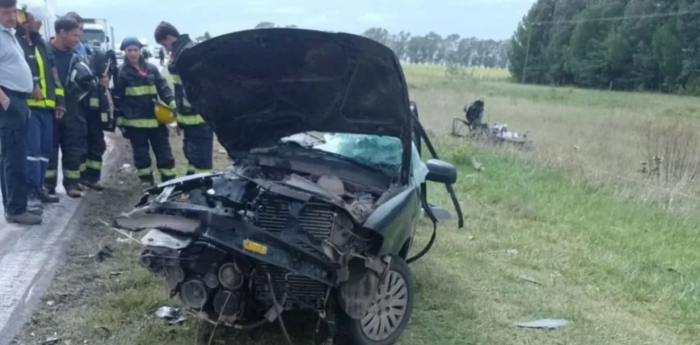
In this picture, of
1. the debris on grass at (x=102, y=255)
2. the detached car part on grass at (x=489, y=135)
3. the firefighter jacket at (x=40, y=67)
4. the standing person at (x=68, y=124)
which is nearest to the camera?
the debris on grass at (x=102, y=255)

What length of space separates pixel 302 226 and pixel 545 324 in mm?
1919

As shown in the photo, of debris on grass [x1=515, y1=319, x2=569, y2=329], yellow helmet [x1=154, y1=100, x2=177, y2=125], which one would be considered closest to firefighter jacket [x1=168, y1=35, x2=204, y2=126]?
yellow helmet [x1=154, y1=100, x2=177, y2=125]

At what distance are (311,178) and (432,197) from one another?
412 centimetres

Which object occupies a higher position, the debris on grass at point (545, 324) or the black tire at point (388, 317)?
the black tire at point (388, 317)

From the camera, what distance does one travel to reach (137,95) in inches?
279

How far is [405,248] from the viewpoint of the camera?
14.9 ft

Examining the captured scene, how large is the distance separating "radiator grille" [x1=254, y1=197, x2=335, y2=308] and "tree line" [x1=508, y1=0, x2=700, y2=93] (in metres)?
38.2

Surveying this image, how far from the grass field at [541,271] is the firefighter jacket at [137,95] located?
1.97m

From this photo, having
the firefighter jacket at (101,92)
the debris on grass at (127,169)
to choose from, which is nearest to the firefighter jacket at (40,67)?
the firefighter jacket at (101,92)

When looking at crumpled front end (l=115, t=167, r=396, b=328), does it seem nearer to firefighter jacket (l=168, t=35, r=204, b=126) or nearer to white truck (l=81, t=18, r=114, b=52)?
firefighter jacket (l=168, t=35, r=204, b=126)

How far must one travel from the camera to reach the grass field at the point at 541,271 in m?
4.36

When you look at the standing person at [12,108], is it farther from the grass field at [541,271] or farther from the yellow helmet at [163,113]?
the yellow helmet at [163,113]

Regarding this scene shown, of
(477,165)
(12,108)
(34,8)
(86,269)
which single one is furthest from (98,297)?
(477,165)

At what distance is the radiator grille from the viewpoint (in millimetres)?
3676
